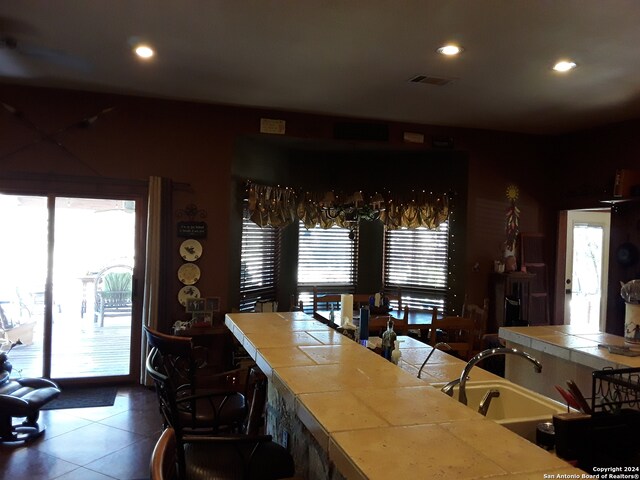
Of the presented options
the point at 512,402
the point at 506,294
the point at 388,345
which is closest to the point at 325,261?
the point at 506,294

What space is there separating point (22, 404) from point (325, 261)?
12.9 ft

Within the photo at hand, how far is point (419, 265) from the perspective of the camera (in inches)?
253

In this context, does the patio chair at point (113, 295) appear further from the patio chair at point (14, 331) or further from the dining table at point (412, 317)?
the dining table at point (412, 317)

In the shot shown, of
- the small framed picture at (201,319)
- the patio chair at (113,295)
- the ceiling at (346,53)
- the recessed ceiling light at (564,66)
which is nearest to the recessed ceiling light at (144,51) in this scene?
the ceiling at (346,53)

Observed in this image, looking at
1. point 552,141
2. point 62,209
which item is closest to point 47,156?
point 62,209

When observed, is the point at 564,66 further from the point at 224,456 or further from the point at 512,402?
the point at 224,456

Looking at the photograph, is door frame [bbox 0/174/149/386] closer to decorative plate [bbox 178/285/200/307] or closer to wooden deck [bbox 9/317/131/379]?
wooden deck [bbox 9/317/131/379]

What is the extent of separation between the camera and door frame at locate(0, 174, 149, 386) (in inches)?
184

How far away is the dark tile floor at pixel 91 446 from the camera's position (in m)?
3.15

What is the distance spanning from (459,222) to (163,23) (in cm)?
408

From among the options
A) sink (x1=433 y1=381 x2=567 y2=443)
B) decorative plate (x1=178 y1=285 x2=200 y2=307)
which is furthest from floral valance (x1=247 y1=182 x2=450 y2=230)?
sink (x1=433 y1=381 x2=567 y2=443)

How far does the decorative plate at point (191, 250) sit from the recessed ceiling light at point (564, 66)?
359 centimetres

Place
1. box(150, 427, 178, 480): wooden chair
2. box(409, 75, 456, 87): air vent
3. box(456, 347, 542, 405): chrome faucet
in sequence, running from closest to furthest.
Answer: box(150, 427, 178, 480): wooden chair, box(456, 347, 542, 405): chrome faucet, box(409, 75, 456, 87): air vent

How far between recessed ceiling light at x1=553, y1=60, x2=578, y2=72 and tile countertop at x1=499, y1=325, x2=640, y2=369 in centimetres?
198
